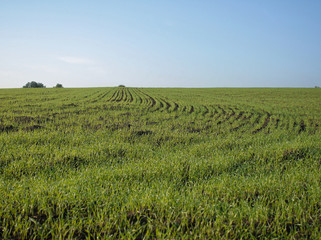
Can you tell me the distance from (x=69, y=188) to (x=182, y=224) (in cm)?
204

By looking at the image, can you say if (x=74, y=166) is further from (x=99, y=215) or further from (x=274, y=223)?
(x=274, y=223)

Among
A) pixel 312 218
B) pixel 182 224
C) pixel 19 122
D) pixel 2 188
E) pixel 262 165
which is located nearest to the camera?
pixel 182 224

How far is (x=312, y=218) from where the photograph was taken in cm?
326

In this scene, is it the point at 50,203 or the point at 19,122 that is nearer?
the point at 50,203

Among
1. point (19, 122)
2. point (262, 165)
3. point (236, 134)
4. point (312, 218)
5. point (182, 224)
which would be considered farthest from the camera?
point (19, 122)

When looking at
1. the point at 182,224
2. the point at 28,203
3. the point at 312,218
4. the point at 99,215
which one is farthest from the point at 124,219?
the point at 312,218

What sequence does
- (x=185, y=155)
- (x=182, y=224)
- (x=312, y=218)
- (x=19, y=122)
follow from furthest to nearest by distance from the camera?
(x=19, y=122) < (x=185, y=155) < (x=312, y=218) < (x=182, y=224)

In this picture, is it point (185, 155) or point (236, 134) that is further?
point (236, 134)

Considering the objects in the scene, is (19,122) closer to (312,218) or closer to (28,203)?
(28,203)

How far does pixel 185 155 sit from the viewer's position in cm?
629

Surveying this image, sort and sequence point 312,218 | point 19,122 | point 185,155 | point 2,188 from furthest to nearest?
point 19,122, point 185,155, point 2,188, point 312,218

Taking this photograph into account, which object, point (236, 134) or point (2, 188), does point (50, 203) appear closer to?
point (2, 188)

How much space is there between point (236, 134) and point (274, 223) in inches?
283

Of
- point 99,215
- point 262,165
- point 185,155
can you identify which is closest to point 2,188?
point 99,215
